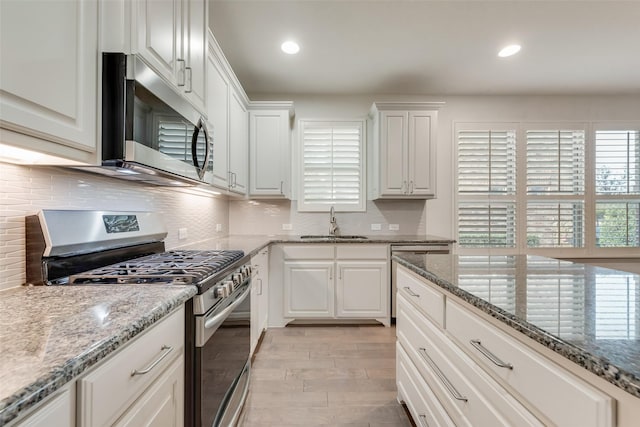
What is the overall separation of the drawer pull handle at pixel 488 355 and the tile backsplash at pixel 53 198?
1.58m

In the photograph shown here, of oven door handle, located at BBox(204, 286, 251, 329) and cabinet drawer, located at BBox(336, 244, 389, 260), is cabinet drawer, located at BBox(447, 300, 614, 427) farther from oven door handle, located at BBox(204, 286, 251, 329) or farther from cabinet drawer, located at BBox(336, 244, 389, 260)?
cabinet drawer, located at BBox(336, 244, 389, 260)

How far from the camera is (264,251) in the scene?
2.82 metres

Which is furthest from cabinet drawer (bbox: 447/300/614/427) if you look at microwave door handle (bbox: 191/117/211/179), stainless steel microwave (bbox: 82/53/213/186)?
microwave door handle (bbox: 191/117/211/179)

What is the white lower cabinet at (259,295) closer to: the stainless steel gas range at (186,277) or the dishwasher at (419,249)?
the stainless steel gas range at (186,277)

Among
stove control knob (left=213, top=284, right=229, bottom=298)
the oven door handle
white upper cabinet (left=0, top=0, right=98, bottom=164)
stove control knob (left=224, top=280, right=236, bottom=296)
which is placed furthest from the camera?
stove control knob (left=224, top=280, right=236, bottom=296)

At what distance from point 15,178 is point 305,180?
275 centimetres

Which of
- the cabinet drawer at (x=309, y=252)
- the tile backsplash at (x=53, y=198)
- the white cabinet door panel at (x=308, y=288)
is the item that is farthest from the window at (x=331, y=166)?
the tile backsplash at (x=53, y=198)

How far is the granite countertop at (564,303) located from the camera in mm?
552

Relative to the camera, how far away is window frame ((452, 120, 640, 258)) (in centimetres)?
363

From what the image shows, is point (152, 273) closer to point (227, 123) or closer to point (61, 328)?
point (61, 328)

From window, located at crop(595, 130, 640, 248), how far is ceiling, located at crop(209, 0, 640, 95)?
60 centimetres

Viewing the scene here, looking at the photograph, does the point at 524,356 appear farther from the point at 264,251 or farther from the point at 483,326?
the point at 264,251

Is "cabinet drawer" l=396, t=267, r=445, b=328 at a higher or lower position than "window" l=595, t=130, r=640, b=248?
lower

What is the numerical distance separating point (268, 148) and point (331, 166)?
0.81 m
